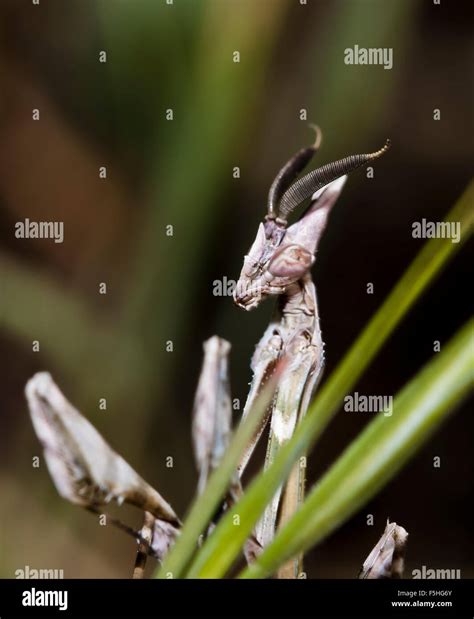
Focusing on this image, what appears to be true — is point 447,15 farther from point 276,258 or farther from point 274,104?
point 276,258

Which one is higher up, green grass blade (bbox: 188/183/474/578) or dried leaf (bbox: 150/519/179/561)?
green grass blade (bbox: 188/183/474/578)

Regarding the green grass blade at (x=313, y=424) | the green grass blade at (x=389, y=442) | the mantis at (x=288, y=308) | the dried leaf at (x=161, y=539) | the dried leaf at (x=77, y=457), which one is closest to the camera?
the green grass blade at (x=389, y=442)

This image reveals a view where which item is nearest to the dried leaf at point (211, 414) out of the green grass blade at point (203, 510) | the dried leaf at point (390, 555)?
the green grass blade at point (203, 510)

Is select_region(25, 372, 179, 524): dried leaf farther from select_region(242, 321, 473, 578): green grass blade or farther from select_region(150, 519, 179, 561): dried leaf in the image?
select_region(242, 321, 473, 578): green grass blade

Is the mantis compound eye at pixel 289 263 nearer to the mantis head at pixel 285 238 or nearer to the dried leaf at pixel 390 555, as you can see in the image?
the mantis head at pixel 285 238

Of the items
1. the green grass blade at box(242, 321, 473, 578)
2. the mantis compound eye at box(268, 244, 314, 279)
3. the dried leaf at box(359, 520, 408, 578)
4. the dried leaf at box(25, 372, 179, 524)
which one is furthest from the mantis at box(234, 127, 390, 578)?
the green grass blade at box(242, 321, 473, 578)
